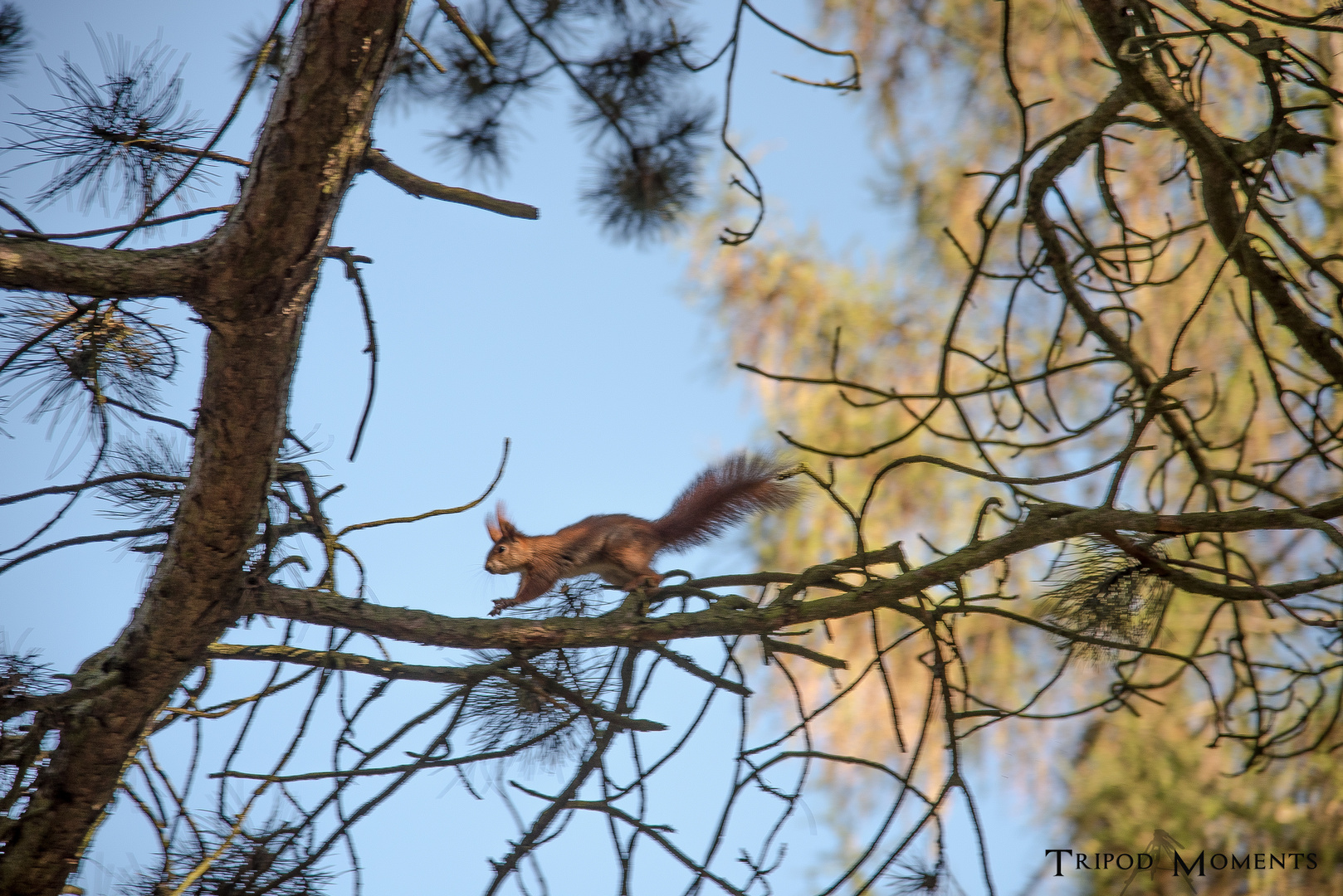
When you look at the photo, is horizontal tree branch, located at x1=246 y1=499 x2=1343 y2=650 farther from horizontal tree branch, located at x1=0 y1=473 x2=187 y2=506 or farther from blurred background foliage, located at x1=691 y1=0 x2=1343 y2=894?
blurred background foliage, located at x1=691 y1=0 x2=1343 y2=894

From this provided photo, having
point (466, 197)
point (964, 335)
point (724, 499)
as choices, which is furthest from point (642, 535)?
point (964, 335)

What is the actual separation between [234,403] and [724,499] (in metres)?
1.28

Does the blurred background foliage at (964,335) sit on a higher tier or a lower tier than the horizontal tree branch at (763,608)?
higher

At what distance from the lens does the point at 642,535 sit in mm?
2238

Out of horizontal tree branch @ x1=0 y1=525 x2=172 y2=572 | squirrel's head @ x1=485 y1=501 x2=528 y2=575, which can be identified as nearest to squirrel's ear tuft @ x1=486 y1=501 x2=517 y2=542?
squirrel's head @ x1=485 y1=501 x2=528 y2=575

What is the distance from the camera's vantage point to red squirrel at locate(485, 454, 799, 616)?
2160 mm

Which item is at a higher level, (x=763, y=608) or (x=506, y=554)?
(x=506, y=554)

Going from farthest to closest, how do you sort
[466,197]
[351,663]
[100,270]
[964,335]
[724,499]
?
1. [964,335]
2. [724,499]
3. [351,663]
4. [466,197]
5. [100,270]

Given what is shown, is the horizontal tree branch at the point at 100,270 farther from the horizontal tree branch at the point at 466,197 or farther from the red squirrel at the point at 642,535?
the red squirrel at the point at 642,535

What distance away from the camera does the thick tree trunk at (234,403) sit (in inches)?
38.9

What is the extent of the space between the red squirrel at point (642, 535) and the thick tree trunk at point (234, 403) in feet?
3.14

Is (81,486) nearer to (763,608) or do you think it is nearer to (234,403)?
(234,403)

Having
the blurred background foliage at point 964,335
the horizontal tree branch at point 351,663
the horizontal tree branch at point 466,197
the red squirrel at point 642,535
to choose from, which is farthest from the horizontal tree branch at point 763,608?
the blurred background foliage at point 964,335

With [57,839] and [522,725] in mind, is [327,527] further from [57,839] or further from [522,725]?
[57,839]
